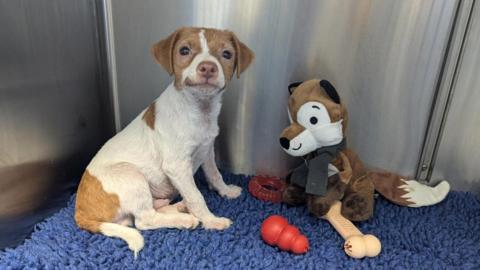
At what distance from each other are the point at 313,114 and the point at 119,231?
95cm

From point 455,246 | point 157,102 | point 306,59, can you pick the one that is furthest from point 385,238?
point 157,102

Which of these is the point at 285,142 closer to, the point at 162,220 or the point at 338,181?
the point at 338,181

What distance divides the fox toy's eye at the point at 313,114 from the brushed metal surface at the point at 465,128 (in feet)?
2.56

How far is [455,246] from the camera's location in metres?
1.88

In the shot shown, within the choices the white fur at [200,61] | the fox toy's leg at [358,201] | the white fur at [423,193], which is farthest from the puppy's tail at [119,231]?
the white fur at [423,193]

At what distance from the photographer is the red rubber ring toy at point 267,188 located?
2166 mm

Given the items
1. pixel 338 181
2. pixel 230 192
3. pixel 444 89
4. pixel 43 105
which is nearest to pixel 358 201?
pixel 338 181

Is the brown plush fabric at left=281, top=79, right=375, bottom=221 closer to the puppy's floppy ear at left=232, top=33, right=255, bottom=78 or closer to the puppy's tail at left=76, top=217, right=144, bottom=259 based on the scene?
the puppy's floppy ear at left=232, top=33, right=255, bottom=78

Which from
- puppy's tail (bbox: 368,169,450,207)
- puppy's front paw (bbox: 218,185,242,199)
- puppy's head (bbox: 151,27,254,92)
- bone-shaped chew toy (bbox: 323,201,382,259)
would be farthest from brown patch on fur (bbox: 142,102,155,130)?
puppy's tail (bbox: 368,169,450,207)

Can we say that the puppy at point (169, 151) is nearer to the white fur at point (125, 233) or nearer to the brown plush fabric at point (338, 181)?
the white fur at point (125, 233)

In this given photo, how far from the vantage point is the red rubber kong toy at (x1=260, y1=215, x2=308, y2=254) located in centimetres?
174

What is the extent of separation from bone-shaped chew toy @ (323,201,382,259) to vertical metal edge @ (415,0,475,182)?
718 mm

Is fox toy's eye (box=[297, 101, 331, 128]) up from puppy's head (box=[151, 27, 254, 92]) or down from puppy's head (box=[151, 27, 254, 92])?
down

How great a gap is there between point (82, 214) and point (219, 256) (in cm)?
61
